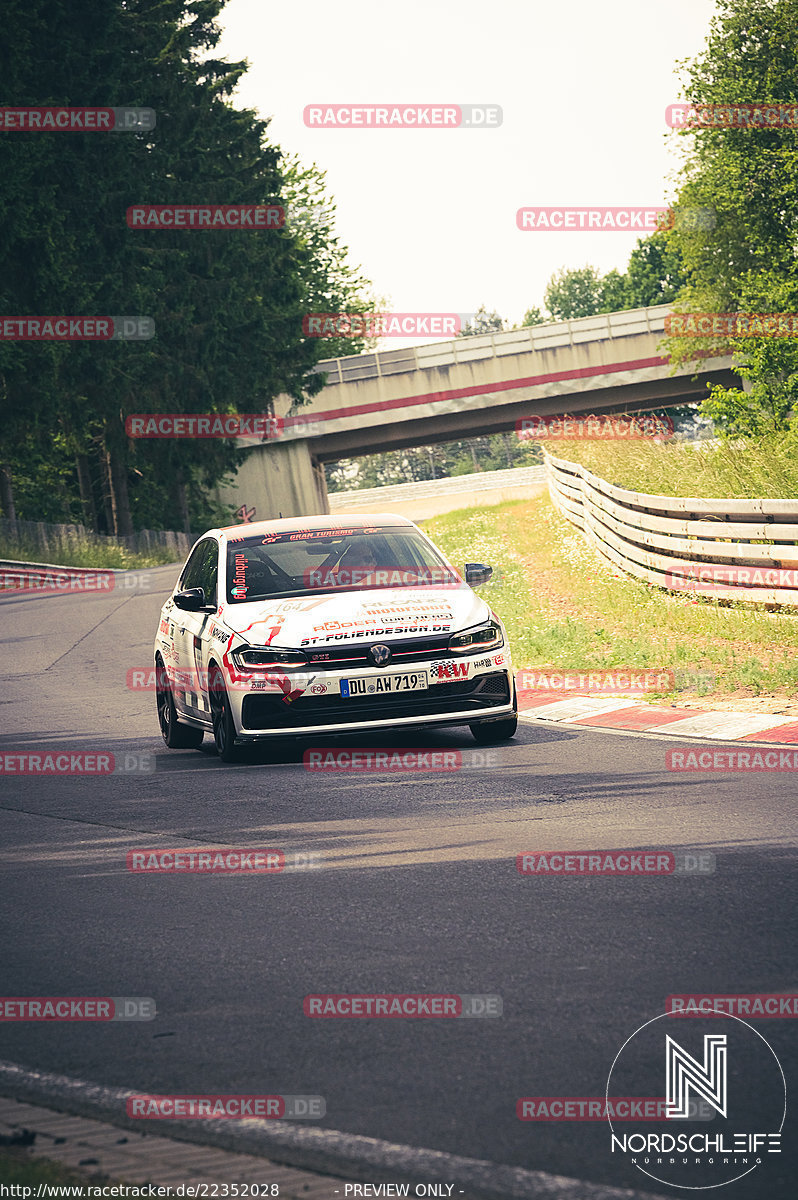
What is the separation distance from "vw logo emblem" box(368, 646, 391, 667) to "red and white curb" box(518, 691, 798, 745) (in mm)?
2057

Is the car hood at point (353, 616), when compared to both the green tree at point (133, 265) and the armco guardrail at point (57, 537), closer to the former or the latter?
the green tree at point (133, 265)

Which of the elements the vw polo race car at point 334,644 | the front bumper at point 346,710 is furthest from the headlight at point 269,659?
the front bumper at point 346,710

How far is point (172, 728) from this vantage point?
11.2m

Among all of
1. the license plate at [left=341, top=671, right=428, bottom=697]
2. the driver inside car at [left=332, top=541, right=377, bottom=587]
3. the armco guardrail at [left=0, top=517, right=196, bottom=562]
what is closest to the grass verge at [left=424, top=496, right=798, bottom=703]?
the driver inside car at [left=332, top=541, right=377, bottom=587]

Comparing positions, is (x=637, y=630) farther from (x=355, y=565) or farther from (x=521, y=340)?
(x=521, y=340)

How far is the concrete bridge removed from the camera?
189 ft

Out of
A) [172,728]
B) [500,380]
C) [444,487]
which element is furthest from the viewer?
[444,487]

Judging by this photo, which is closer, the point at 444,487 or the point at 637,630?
the point at 637,630

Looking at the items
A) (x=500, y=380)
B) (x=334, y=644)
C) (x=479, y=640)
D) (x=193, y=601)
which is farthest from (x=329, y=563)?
(x=500, y=380)

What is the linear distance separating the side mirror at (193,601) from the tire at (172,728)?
0.95 m

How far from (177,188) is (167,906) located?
45262 mm

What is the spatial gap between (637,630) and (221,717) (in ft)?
21.1

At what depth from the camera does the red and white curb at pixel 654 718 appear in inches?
384

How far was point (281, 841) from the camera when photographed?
24.2ft
